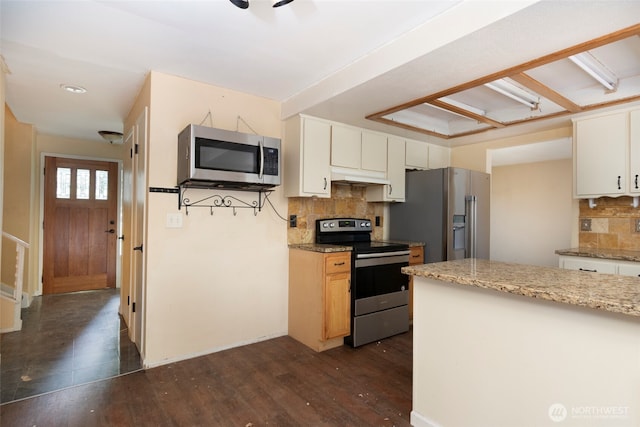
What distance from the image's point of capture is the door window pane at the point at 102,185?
5098 mm

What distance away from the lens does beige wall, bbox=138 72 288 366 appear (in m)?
2.57

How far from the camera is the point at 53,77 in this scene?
2.70 m

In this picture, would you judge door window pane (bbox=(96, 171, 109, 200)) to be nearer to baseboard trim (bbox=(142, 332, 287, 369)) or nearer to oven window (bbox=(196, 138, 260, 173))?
baseboard trim (bbox=(142, 332, 287, 369))

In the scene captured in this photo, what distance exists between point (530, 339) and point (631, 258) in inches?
77.7

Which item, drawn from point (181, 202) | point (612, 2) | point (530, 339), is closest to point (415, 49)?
point (612, 2)

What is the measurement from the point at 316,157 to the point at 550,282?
2179mm

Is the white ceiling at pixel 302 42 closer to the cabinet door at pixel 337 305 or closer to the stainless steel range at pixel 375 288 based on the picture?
the stainless steel range at pixel 375 288

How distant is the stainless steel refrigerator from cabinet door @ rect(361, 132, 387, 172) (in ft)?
1.52

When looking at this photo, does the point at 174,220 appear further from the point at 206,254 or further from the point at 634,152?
the point at 634,152

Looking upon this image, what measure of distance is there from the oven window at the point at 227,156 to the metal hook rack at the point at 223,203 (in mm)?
404

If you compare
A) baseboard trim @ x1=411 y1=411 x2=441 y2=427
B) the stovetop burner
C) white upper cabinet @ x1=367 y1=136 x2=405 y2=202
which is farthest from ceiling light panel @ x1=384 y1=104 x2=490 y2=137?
baseboard trim @ x1=411 y1=411 x2=441 y2=427

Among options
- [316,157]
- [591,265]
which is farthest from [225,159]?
[591,265]

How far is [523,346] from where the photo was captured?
1433 mm

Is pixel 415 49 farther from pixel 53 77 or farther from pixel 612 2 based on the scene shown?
pixel 53 77
